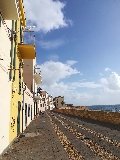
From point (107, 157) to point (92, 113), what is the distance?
22.6m

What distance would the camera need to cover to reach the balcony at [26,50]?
505 inches

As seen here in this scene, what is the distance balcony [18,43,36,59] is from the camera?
12.8 metres

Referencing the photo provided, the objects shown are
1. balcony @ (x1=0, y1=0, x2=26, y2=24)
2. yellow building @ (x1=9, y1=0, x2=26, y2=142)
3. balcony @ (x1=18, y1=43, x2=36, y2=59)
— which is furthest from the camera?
balcony @ (x1=18, y1=43, x2=36, y2=59)

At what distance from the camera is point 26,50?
1344 cm

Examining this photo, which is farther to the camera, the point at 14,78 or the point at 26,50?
→ the point at 26,50

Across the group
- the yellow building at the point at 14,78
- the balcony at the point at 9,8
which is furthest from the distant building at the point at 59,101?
the balcony at the point at 9,8

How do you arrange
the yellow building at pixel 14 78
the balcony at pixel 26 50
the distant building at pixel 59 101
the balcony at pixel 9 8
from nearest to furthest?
the balcony at pixel 9 8 < the yellow building at pixel 14 78 < the balcony at pixel 26 50 < the distant building at pixel 59 101

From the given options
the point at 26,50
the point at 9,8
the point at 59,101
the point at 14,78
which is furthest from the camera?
the point at 59,101

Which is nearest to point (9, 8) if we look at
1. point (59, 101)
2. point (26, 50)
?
point (26, 50)

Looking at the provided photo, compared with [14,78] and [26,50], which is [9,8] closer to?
[14,78]

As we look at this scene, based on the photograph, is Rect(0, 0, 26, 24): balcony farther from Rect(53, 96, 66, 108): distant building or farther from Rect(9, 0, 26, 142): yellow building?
Rect(53, 96, 66, 108): distant building

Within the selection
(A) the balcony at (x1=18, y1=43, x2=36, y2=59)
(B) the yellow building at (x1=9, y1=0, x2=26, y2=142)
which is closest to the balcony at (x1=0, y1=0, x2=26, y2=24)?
(B) the yellow building at (x1=9, y1=0, x2=26, y2=142)

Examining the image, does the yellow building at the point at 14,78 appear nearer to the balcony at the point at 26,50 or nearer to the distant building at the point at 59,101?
the balcony at the point at 26,50

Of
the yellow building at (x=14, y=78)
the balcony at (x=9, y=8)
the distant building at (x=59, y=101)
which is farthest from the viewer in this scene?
the distant building at (x=59, y=101)
